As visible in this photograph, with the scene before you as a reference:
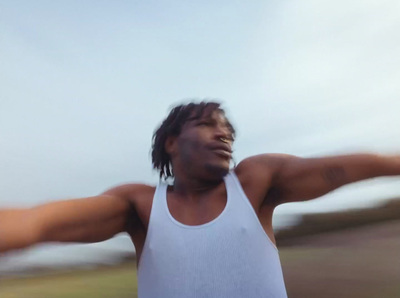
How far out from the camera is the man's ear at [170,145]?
6.95 feet

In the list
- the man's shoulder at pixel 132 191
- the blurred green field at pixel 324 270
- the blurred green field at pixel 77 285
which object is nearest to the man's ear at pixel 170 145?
the man's shoulder at pixel 132 191

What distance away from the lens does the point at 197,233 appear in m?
1.77

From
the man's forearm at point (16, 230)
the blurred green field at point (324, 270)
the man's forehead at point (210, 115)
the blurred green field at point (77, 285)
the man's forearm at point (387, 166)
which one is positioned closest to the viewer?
the man's forearm at point (16, 230)

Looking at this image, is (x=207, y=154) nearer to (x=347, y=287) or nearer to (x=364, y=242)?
(x=347, y=287)

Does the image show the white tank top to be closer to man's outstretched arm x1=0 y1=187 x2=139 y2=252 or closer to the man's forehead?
man's outstretched arm x1=0 y1=187 x2=139 y2=252

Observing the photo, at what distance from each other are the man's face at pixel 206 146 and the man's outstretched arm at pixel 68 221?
0.81 ft

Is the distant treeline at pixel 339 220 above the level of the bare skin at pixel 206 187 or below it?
above

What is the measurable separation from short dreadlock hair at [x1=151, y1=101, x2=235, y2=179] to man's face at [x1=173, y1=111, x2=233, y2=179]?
0.08ft

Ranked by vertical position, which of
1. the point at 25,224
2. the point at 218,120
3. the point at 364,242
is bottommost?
the point at 25,224

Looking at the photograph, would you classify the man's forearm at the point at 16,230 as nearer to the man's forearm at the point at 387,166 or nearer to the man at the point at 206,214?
the man at the point at 206,214

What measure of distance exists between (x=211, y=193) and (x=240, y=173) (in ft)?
0.39

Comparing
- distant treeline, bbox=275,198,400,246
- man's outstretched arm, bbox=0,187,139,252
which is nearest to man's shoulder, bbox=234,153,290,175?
man's outstretched arm, bbox=0,187,139,252

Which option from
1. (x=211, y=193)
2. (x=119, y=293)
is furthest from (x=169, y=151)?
(x=119, y=293)

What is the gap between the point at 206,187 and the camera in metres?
1.94
